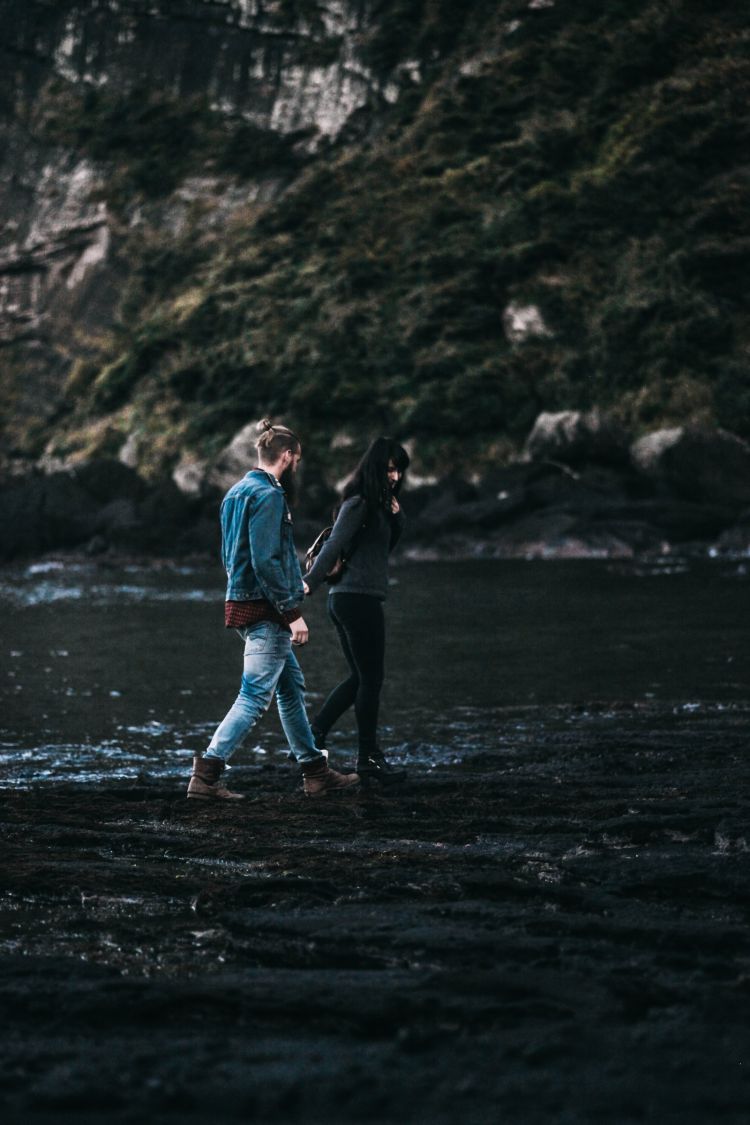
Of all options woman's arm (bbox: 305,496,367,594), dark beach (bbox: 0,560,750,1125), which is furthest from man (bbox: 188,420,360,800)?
woman's arm (bbox: 305,496,367,594)

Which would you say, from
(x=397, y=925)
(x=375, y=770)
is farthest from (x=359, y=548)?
(x=397, y=925)

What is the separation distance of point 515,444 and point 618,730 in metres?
39.2

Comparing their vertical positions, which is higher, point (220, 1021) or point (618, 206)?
point (618, 206)

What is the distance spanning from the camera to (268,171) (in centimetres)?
7575

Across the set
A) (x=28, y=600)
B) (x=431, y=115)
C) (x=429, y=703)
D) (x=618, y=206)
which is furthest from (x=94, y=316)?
(x=429, y=703)

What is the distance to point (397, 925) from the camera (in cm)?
496

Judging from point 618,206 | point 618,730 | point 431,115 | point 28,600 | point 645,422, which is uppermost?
point 431,115

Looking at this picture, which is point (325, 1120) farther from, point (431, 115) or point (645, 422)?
point (431, 115)

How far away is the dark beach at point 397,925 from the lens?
11.6 ft

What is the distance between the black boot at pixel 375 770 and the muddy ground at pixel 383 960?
0.72 metres

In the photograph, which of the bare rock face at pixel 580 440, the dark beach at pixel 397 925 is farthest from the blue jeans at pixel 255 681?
the bare rock face at pixel 580 440

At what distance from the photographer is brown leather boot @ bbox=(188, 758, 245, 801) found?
8000 millimetres

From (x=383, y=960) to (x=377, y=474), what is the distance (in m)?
4.53

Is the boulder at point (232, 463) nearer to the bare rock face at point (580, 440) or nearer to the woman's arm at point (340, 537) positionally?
the bare rock face at point (580, 440)
